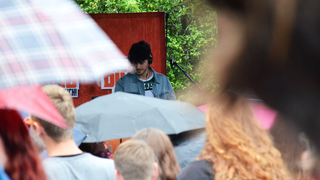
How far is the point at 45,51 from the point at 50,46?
0.02 metres

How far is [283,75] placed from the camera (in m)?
0.38

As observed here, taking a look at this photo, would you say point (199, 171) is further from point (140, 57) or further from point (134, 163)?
point (140, 57)

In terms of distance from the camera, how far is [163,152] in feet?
8.27

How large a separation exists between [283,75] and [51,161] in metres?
1.95

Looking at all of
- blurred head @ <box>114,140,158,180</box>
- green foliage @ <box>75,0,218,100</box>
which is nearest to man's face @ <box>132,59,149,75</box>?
blurred head @ <box>114,140,158,180</box>

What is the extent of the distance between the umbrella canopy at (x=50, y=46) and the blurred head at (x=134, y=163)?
4.70 feet

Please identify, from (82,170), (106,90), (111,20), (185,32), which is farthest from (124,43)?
(185,32)

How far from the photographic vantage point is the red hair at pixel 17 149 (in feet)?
3.51

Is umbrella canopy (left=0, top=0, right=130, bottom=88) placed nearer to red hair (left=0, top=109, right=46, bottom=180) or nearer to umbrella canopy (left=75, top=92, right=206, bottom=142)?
red hair (left=0, top=109, right=46, bottom=180)

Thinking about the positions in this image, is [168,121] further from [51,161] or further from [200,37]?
[200,37]

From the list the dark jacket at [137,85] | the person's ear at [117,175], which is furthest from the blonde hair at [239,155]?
the dark jacket at [137,85]

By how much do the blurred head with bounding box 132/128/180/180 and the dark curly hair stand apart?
2.44 meters

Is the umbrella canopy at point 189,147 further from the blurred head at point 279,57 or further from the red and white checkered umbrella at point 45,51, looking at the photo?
the blurred head at point 279,57

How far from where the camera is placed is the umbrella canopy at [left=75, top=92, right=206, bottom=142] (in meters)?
3.24
